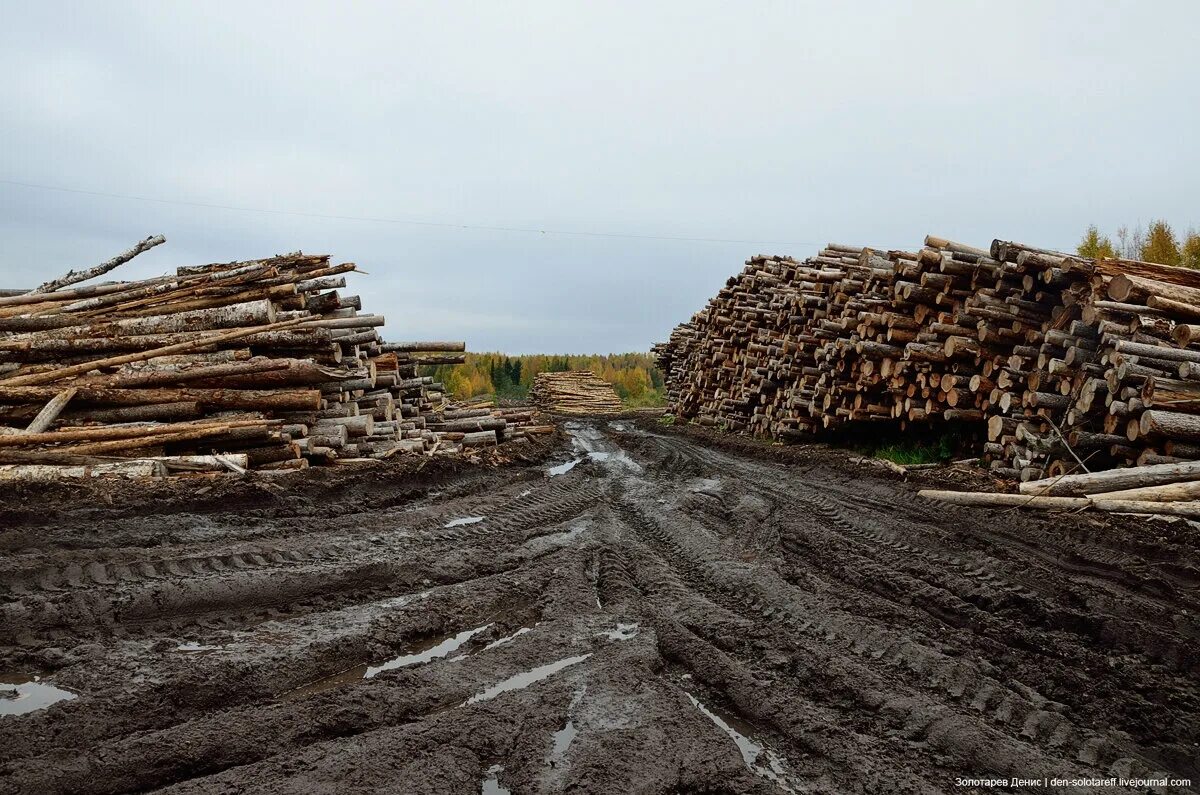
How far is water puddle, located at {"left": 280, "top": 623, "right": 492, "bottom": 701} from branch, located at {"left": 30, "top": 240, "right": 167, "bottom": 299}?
12570mm

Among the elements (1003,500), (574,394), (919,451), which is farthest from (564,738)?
(574,394)

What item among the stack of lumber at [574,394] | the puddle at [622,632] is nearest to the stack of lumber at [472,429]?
the puddle at [622,632]

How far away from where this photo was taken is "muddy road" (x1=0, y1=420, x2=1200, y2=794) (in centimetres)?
293

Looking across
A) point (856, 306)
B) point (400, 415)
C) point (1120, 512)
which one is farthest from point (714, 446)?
point (1120, 512)

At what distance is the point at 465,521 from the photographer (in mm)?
7363

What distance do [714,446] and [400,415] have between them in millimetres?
7082

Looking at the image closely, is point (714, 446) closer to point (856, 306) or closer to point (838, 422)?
point (838, 422)

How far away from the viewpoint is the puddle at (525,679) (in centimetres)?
355

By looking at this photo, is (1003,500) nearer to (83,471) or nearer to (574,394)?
(83,471)

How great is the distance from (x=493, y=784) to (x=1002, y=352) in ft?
31.6

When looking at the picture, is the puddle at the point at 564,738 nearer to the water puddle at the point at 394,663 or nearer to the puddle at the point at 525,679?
the puddle at the point at 525,679

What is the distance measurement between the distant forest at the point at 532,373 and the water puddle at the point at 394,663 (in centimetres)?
2763

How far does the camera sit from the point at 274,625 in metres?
4.41

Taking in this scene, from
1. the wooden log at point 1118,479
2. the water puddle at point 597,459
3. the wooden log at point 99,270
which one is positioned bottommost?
the water puddle at point 597,459
